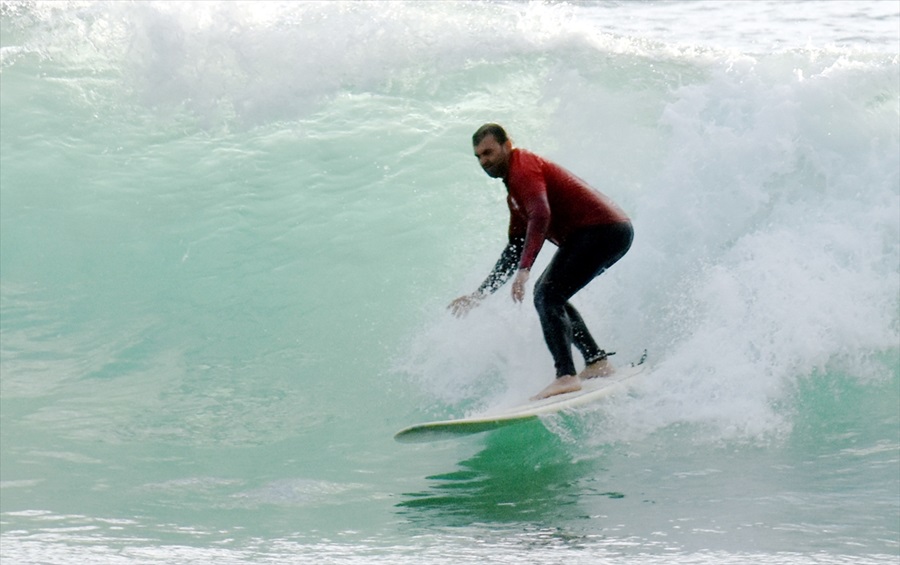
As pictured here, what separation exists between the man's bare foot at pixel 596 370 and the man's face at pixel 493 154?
1352 millimetres

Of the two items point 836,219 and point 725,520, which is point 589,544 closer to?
point 725,520

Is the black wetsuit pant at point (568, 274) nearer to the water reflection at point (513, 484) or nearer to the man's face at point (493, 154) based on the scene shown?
the water reflection at point (513, 484)

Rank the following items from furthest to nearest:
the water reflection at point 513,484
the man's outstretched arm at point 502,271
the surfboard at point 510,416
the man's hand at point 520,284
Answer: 1. the man's outstretched arm at point 502,271
2. the surfboard at point 510,416
3. the man's hand at point 520,284
4. the water reflection at point 513,484

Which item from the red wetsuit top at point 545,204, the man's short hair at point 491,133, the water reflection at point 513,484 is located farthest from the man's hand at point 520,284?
the water reflection at point 513,484

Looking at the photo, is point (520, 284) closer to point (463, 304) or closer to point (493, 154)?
point (463, 304)

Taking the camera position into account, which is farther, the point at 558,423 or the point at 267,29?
the point at 267,29

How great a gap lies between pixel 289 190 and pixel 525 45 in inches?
127

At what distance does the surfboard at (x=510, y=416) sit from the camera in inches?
218

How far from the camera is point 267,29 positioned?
35.8 feet

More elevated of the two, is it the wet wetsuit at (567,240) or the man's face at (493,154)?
the man's face at (493,154)

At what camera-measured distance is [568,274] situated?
5.76 m

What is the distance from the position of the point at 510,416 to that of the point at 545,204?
3.64ft

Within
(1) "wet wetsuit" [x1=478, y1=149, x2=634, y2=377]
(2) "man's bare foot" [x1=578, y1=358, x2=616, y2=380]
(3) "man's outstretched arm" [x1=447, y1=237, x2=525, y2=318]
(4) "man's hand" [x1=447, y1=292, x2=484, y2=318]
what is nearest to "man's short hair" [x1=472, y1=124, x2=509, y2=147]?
(1) "wet wetsuit" [x1=478, y1=149, x2=634, y2=377]

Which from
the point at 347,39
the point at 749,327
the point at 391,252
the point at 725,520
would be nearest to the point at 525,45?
the point at 347,39
